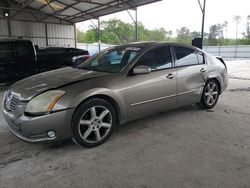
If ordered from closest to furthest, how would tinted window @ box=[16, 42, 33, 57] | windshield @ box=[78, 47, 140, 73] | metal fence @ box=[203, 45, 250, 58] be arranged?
windshield @ box=[78, 47, 140, 73] < tinted window @ box=[16, 42, 33, 57] < metal fence @ box=[203, 45, 250, 58]

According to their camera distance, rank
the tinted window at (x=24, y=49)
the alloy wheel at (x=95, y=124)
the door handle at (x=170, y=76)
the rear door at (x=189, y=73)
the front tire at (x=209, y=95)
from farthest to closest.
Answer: the tinted window at (x=24, y=49) < the front tire at (x=209, y=95) < the rear door at (x=189, y=73) < the door handle at (x=170, y=76) < the alloy wheel at (x=95, y=124)

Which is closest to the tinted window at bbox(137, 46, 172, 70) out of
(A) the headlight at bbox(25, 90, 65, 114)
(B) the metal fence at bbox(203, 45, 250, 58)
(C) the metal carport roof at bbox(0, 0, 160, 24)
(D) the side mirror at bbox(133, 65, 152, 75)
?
(D) the side mirror at bbox(133, 65, 152, 75)

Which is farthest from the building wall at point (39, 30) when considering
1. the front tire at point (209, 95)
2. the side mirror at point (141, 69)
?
the front tire at point (209, 95)

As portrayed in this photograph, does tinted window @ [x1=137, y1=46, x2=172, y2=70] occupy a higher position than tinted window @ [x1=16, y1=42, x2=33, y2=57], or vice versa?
tinted window @ [x1=16, y1=42, x2=33, y2=57]

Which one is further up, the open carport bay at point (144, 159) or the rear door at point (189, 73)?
the rear door at point (189, 73)

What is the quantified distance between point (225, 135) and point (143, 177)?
1.63 m

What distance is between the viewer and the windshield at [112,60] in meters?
3.07

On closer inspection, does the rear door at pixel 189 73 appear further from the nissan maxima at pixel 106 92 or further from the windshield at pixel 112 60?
the windshield at pixel 112 60

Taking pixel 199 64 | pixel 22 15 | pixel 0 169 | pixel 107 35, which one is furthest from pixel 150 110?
pixel 107 35

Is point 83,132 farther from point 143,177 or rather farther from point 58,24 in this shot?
point 58,24

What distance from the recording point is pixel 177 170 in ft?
7.07

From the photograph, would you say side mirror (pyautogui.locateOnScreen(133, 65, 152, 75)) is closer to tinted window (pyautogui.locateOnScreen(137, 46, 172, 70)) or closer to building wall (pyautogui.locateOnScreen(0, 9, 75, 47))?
tinted window (pyautogui.locateOnScreen(137, 46, 172, 70))

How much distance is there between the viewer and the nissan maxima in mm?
2334

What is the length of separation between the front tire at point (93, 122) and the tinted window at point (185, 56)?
5.11 ft
